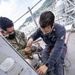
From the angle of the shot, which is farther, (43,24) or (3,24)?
(3,24)

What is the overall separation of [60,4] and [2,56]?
20.1 ft

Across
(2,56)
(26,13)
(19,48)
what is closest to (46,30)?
(19,48)

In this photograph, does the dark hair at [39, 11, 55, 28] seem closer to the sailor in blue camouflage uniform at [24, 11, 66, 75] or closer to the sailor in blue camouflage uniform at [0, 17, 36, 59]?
the sailor in blue camouflage uniform at [24, 11, 66, 75]

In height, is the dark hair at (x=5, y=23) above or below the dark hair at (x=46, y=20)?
above

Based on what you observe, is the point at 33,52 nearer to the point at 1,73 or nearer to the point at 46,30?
the point at 46,30

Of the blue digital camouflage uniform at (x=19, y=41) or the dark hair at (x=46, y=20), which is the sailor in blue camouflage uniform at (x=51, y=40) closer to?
the dark hair at (x=46, y=20)

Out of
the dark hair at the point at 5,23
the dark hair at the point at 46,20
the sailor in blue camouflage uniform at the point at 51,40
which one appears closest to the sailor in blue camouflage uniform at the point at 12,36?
the dark hair at the point at 5,23

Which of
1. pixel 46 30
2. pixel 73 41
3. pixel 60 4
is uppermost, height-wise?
pixel 46 30

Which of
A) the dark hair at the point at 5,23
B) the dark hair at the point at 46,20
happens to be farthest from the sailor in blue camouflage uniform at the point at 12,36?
the dark hair at the point at 46,20

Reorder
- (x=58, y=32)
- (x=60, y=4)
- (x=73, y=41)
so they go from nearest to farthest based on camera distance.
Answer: (x=58, y=32)
(x=73, y=41)
(x=60, y=4)

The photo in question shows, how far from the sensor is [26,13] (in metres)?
2.58

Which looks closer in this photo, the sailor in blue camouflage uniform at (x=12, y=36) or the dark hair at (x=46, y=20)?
the dark hair at (x=46, y=20)

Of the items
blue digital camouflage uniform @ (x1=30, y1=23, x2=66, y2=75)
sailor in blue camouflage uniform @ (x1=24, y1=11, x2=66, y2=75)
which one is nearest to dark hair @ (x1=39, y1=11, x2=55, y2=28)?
sailor in blue camouflage uniform @ (x1=24, y1=11, x2=66, y2=75)

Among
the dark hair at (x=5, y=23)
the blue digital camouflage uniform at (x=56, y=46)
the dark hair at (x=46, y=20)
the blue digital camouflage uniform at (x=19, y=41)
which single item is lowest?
the blue digital camouflage uniform at (x=56, y=46)
